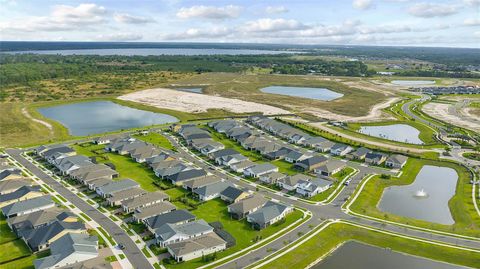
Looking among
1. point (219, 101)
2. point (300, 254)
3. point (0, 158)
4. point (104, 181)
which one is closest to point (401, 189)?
point (300, 254)

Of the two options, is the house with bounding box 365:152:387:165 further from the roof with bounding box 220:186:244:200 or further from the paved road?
the paved road

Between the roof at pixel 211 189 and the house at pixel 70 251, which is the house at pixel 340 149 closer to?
the roof at pixel 211 189

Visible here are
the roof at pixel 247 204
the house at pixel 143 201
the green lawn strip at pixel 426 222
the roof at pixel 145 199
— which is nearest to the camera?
the green lawn strip at pixel 426 222

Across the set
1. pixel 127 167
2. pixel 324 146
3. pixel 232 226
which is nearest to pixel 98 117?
pixel 127 167

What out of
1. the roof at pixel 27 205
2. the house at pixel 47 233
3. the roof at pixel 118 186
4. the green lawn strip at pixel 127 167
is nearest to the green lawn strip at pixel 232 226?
the green lawn strip at pixel 127 167

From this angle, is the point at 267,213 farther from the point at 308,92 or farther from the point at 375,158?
the point at 308,92

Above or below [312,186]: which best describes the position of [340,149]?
above

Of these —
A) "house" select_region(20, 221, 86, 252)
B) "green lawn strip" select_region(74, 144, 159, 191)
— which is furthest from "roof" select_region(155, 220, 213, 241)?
"green lawn strip" select_region(74, 144, 159, 191)
